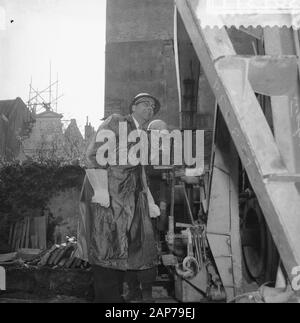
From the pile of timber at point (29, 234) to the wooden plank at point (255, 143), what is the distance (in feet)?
24.0

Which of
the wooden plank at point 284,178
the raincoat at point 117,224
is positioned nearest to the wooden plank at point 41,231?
the raincoat at point 117,224

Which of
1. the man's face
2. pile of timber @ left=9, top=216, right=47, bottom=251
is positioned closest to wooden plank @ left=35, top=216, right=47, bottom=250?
pile of timber @ left=9, top=216, right=47, bottom=251

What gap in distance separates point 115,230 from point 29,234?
6.15 metres

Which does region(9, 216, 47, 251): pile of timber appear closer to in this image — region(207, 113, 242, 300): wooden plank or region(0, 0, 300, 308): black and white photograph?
region(0, 0, 300, 308): black and white photograph

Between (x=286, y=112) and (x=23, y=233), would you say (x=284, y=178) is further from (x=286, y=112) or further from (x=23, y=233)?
(x=23, y=233)

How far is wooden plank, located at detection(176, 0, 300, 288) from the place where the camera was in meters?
1.26

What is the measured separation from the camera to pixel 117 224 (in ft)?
8.54

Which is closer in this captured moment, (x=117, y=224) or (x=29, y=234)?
(x=117, y=224)

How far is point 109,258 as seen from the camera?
2561mm

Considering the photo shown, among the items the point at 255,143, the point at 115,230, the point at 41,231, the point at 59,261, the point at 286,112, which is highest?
the point at 286,112

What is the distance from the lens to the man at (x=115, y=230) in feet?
8.43

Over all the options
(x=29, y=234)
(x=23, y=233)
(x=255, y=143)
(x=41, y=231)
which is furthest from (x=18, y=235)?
(x=255, y=143)

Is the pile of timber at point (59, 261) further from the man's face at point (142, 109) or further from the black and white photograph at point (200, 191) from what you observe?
the man's face at point (142, 109)
